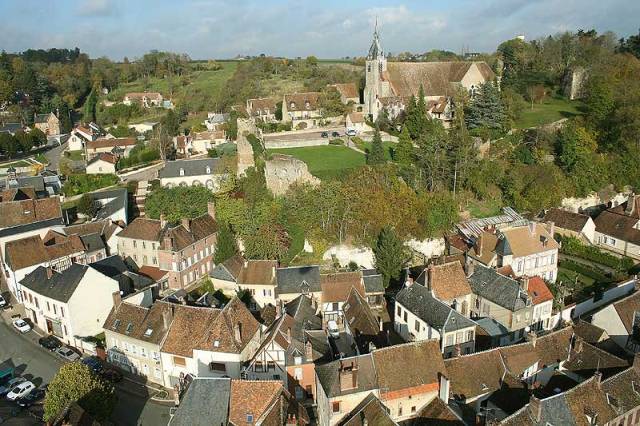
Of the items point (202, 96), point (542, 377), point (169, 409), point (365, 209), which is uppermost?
point (202, 96)

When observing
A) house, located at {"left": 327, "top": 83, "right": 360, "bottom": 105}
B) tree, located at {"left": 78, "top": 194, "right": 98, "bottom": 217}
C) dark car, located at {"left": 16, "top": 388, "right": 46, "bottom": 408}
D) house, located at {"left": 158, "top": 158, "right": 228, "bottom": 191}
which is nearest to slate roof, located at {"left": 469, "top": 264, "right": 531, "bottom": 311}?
house, located at {"left": 158, "top": 158, "right": 228, "bottom": 191}

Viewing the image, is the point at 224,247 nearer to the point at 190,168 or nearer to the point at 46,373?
the point at 190,168

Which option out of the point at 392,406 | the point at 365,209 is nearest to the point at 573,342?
the point at 392,406

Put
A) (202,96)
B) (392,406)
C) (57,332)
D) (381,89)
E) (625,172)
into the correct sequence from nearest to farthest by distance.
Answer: (392,406), (57,332), (625,172), (381,89), (202,96)

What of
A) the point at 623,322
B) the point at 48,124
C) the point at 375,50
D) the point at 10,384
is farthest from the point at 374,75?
the point at 48,124

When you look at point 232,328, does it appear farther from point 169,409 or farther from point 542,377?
point 542,377

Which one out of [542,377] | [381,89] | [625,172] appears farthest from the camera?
[381,89]

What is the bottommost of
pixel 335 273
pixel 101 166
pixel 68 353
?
pixel 68 353
